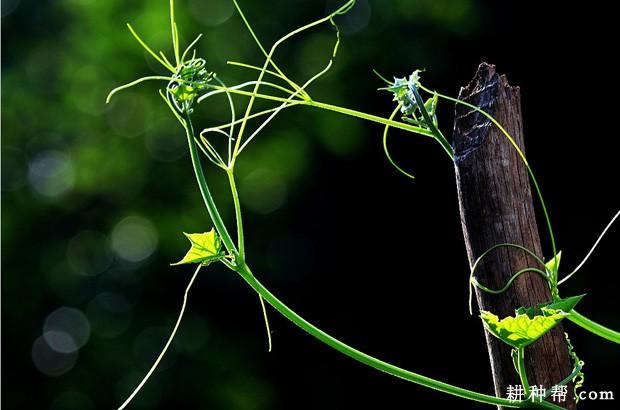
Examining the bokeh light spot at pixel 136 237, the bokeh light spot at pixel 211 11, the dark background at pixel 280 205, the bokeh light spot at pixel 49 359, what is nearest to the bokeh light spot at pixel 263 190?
the dark background at pixel 280 205

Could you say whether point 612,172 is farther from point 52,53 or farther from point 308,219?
point 52,53

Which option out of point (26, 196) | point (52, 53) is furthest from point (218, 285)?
point (52, 53)

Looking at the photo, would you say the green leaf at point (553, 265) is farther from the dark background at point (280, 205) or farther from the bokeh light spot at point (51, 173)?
the bokeh light spot at point (51, 173)

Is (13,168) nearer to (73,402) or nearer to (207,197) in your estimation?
(73,402)

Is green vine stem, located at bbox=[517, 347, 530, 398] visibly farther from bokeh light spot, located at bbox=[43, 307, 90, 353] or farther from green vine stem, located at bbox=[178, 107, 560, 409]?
bokeh light spot, located at bbox=[43, 307, 90, 353]

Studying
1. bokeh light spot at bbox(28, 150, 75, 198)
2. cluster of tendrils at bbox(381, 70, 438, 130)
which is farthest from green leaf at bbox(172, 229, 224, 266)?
bokeh light spot at bbox(28, 150, 75, 198)

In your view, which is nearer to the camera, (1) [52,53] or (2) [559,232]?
(2) [559,232]
